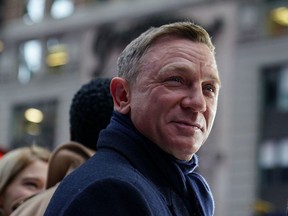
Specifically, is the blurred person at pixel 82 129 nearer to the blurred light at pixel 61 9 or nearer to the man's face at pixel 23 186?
the man's face at pixel 23 186

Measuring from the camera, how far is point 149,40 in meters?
2.66

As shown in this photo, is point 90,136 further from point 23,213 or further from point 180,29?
point 180,29

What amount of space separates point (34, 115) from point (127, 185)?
31.3 metres

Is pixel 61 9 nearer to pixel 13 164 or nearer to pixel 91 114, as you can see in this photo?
pixel 13 164

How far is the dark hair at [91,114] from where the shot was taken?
11.8 ft

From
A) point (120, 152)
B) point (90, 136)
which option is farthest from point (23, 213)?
point (120, 152)

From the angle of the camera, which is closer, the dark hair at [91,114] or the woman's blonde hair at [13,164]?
the dark hair at [91,114]

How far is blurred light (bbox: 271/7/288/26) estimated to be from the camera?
27547mm

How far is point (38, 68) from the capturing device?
33500 mm

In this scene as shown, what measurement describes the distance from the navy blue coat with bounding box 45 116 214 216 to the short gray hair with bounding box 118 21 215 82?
17cm

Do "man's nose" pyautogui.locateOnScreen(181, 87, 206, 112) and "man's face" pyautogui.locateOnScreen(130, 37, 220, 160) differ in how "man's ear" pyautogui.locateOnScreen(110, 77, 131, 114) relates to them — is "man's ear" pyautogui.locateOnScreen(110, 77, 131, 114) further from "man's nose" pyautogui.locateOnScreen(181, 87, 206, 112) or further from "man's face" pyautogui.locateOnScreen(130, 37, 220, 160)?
"man's nose" pyautogui.locateOnScreen(181, 87, 206, 112)

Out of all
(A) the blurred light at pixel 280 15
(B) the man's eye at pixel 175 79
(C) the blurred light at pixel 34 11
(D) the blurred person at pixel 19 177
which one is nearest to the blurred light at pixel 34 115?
(C) the blurred light at pixel 34 11

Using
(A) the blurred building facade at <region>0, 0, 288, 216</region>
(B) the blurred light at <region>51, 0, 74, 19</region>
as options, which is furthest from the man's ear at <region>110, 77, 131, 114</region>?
(B) the blurred light at <region>51, 0, 74, 19</region>

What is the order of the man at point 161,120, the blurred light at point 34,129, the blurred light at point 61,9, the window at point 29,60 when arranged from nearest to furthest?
the man at point 161,120
the blurred light at point 34,129
the window at point 29,60
the blurred light at point 61,9
